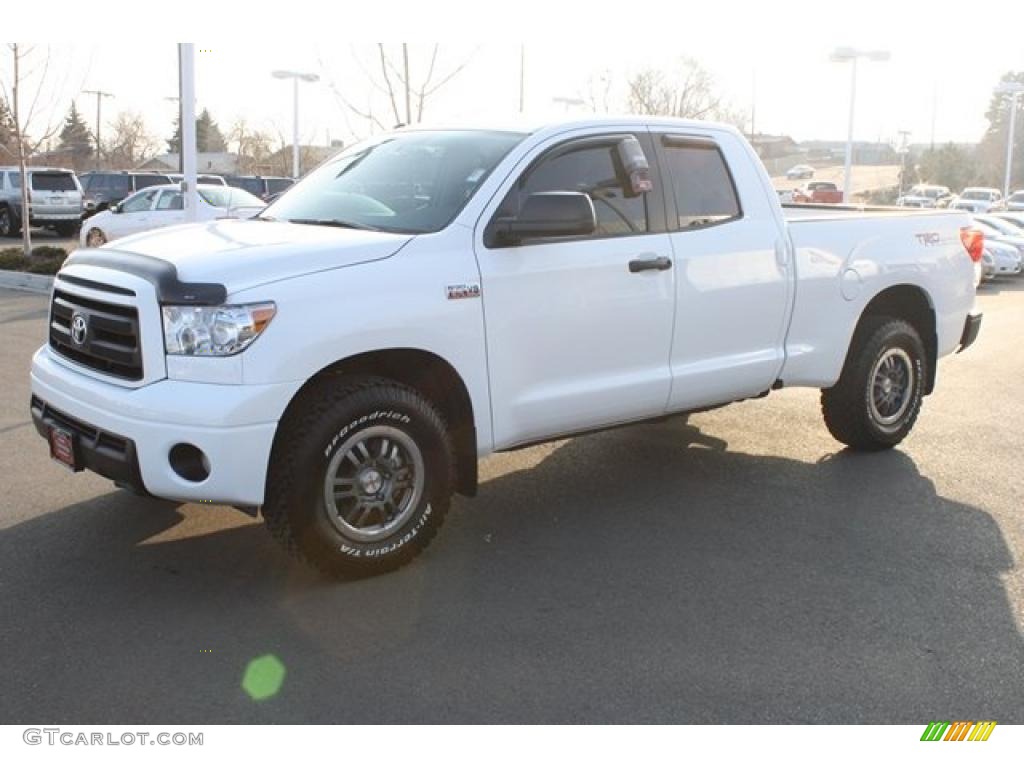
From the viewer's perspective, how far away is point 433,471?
4.55m

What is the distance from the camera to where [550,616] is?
4.14m

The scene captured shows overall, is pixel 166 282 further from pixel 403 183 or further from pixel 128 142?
pixel 128 142

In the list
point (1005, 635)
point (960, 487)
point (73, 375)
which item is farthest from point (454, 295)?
point (960, 487)

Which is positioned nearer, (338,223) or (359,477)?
(359,477)

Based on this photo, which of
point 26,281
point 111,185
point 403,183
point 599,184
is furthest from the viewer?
point 111,185

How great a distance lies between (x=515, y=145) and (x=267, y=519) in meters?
2.08

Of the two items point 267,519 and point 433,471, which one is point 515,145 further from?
point 267,519

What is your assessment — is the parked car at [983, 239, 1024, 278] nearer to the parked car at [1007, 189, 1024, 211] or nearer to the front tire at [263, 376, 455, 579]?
the front tire at [263, 376, 455, 579]

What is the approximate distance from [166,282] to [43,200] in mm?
26397

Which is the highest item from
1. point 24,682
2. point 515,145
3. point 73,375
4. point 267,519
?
point 515,145

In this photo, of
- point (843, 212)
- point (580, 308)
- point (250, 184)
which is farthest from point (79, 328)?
point (250, 184)

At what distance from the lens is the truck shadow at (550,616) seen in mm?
3471

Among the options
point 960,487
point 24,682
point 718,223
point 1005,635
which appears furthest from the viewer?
point 960,487

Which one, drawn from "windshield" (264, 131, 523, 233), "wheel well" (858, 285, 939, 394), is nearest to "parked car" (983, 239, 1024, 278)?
"wheel well" (858, 285, 939, 394)
